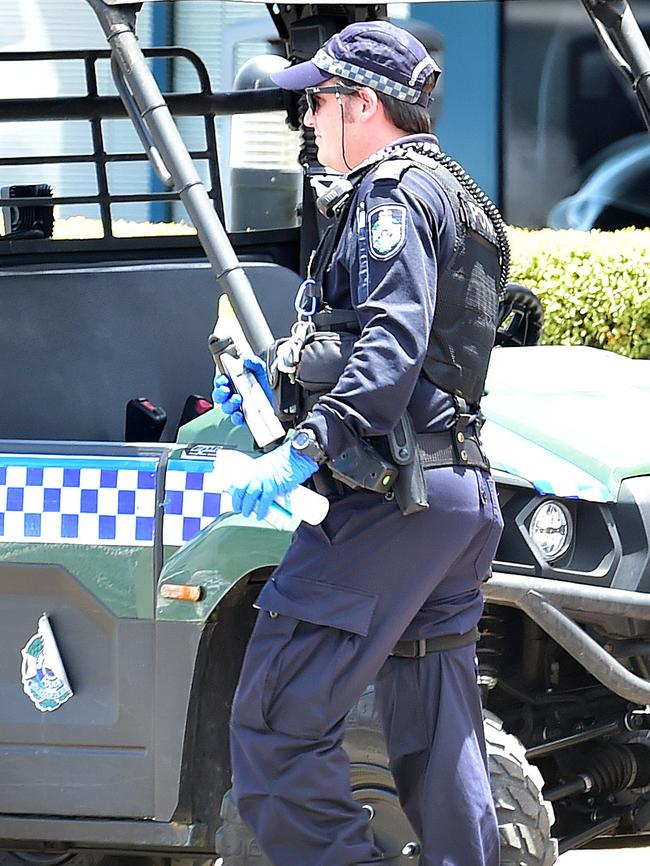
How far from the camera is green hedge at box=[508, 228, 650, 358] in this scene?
28.1 ft

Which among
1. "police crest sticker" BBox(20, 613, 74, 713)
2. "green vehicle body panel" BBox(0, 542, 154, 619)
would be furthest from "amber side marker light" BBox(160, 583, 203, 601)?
"police crest sticker" BBox(20, 613, 74, 713)

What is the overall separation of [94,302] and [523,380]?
127 centimetres

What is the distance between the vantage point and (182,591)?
339cm

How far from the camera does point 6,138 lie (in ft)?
15.2

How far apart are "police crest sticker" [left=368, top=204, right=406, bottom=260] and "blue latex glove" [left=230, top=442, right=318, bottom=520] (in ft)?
1.27

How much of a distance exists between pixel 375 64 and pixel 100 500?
3.74 feet

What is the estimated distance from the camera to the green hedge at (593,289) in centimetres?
858

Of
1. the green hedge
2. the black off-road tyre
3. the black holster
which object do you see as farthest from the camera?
the green hedge

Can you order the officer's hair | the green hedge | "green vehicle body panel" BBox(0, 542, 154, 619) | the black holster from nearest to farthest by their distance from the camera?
the black holster, the officer's hair, "green vehicle body panel" BBox(0, 542, 154, 619), the green hedge

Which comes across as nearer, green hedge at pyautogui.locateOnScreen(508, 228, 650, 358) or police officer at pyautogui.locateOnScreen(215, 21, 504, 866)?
police officer at pyautogui.locateOnScreen(215, 21, 504, 866)

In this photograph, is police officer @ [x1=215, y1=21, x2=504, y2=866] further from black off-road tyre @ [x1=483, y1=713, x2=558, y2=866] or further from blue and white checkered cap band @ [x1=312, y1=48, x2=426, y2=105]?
black off-road tyre @ [x1=483, y1=713, x2=558, y2=866]

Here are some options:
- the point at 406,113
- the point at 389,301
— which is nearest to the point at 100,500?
the point at 389,301

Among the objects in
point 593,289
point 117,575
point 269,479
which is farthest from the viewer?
point 593,289

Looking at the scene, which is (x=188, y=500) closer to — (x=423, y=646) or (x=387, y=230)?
(x=423, y=646)
